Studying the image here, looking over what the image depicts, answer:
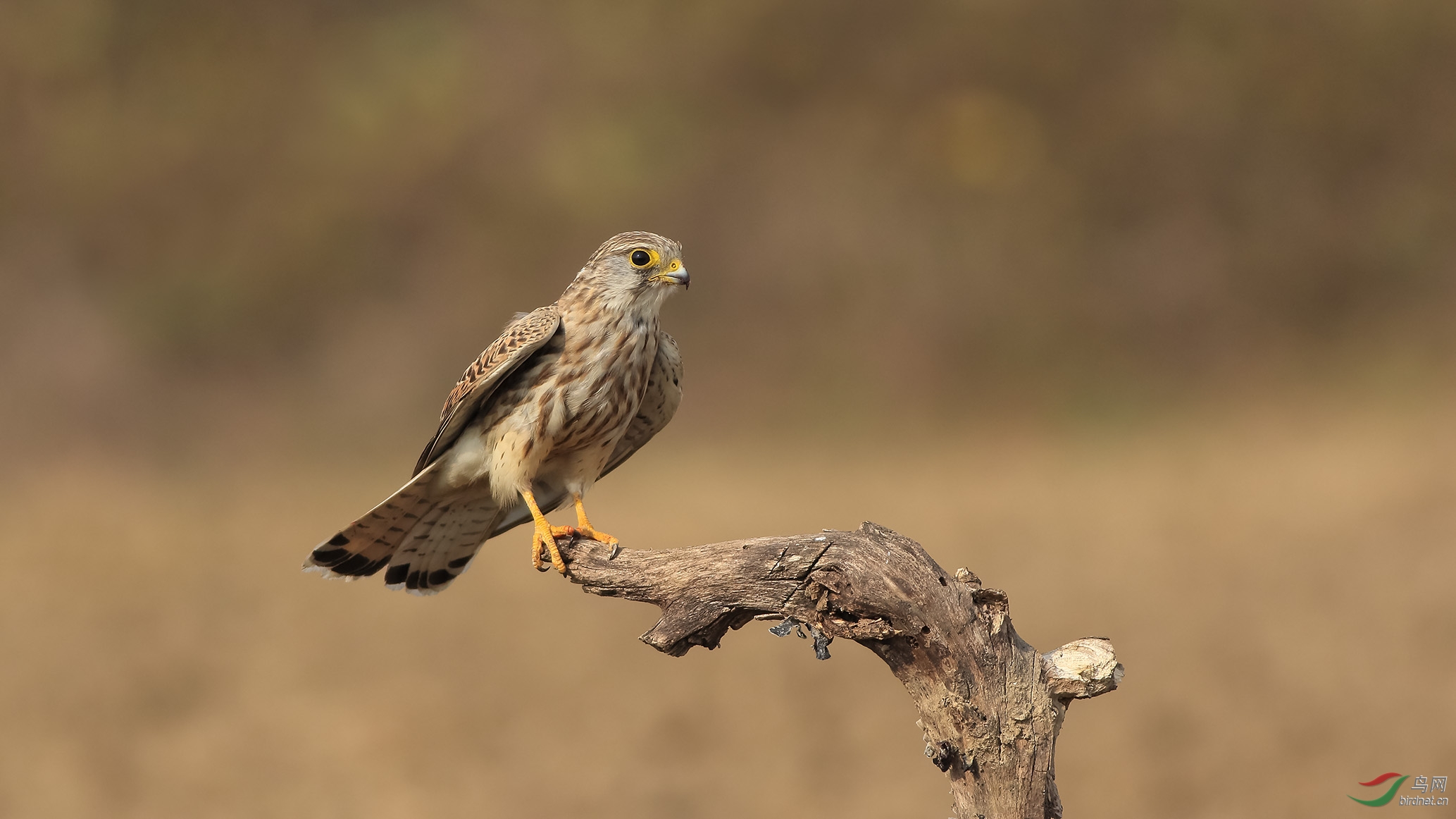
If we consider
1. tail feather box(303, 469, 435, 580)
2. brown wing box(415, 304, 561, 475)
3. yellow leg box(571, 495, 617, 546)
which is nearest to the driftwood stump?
yellow leg box(571, 495, 617, 546)

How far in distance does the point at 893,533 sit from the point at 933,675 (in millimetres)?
291

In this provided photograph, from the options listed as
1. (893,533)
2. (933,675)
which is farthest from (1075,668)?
(893,533)

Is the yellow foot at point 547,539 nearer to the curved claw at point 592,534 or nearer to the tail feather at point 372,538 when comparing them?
the curved claw at point 592,534

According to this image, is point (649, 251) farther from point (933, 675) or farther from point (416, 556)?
point (933, 675)

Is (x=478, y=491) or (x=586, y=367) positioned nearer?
(x=586, y=367)

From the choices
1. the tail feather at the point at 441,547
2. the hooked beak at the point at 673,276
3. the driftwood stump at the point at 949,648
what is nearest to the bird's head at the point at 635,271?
the hooked beak at the point at 673,276

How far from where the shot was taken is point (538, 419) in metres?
2.93

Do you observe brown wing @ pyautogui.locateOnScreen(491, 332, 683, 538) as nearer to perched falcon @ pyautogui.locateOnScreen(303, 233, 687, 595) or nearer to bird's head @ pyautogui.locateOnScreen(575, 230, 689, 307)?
perched falcon @ pyautogui.locateOnScreen(303, 233, 687, 595)

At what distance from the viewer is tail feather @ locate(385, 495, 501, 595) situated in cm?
317

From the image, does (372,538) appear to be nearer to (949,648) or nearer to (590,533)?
(590,533)

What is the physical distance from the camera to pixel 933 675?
7.22 ft

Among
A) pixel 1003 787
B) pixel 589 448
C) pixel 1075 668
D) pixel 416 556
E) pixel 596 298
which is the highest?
pixel 596 298

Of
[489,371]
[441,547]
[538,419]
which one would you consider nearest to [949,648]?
[538,419]

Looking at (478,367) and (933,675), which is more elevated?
(478,367)
